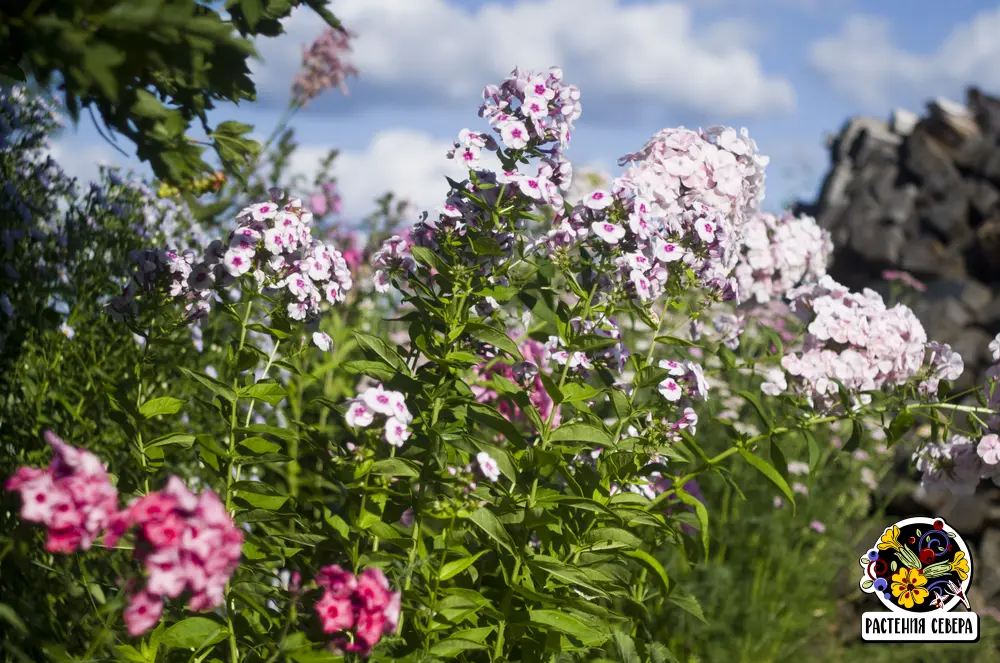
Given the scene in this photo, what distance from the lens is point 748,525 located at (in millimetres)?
5348

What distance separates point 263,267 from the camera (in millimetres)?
2672

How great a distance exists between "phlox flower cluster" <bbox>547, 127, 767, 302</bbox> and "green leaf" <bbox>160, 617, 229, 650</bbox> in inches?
52.1

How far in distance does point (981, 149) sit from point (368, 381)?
23.7 feet

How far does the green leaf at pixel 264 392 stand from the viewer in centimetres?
251

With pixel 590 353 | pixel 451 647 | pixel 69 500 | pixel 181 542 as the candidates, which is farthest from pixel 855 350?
pixel 69 500

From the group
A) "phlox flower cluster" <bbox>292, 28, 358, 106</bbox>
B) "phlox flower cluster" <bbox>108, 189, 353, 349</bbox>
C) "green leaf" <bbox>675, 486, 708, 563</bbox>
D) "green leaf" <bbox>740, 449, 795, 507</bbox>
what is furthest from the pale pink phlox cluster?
"phlox flower cluster" <bbox>292, 28, 358, 106</bbox>

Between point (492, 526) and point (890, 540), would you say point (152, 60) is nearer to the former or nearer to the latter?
point (492, 526)

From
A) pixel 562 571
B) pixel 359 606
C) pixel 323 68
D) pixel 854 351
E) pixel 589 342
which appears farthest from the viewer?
pixel 323 68

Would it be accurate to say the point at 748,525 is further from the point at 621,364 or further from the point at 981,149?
the point at 981,149

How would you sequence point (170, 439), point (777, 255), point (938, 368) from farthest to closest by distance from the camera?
point (777, 255), point (938, 368), point (170, 439)

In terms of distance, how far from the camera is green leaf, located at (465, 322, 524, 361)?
2529 mm

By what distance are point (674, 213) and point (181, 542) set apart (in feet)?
5.77

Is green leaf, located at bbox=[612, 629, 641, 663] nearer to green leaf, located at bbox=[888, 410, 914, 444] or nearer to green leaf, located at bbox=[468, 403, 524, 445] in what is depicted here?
green leaf, located at bbox=[468, 403, 524, 445]

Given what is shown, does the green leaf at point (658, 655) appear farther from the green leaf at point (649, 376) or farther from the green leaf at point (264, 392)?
the green leaf at point (264, 392)
